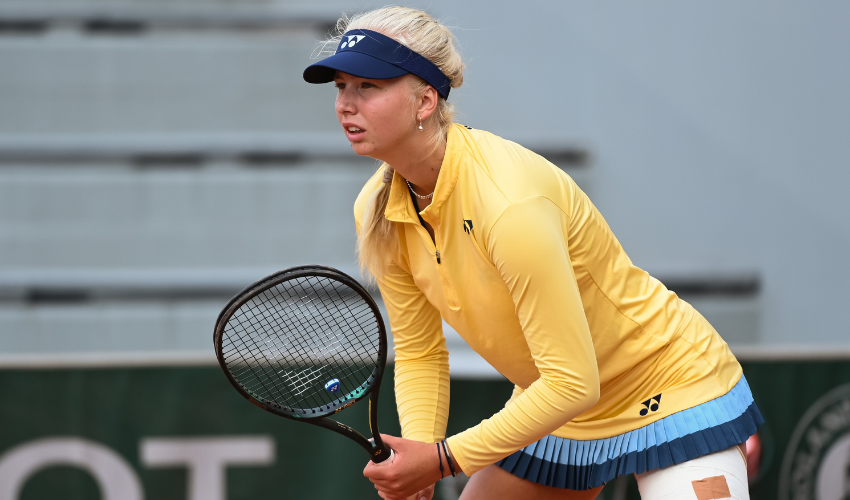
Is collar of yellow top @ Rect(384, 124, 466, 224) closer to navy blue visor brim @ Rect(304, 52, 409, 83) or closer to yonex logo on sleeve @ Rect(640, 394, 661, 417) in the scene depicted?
navy blue visor brim @ Rect(304, 52, 409, 83)

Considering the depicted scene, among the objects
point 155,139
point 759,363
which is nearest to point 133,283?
point 155,139

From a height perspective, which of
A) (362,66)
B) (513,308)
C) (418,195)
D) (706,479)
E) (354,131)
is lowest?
(706,479)

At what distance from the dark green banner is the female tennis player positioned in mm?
1169

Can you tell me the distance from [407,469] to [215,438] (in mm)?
1632

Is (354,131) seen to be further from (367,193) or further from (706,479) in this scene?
(706,479)

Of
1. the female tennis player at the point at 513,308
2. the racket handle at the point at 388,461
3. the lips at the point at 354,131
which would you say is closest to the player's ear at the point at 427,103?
the female tennis player at the point at 513,308

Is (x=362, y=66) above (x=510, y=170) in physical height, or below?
above

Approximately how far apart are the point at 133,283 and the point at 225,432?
4.37ft

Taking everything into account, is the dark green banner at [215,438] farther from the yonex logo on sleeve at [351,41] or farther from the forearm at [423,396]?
the yonex logo on sleeve at [351,41]

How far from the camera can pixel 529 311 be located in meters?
1.45

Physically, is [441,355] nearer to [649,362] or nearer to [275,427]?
[649,362]

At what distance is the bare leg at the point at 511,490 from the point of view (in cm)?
189

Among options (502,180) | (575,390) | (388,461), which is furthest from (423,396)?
(502,180)

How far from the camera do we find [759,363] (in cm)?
300
